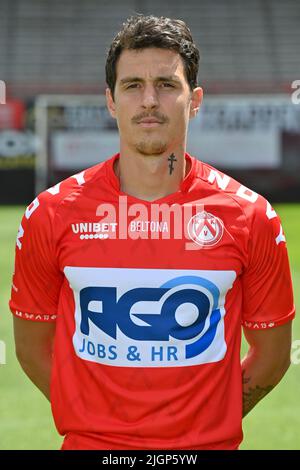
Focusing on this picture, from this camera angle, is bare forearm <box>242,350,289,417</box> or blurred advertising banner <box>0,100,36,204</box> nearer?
bare forearm <box>242,350,289,417</box>

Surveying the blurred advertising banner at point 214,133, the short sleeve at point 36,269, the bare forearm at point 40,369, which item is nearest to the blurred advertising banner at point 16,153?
the blurred advertising banner at point 214,133

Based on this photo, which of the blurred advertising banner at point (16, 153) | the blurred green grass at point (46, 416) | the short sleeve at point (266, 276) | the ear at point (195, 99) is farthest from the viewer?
the blurred advertising banner at point (16, 153)

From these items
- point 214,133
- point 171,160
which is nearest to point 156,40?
point 171,160

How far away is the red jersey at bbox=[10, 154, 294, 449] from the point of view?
271cm

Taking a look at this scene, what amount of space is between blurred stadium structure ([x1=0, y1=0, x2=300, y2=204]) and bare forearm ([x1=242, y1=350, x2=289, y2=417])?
1725 centimetres

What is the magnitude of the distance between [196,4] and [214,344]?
85.3 ft

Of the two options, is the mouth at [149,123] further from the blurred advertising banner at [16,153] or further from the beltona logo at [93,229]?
the blurred advertising banner at [16,153]

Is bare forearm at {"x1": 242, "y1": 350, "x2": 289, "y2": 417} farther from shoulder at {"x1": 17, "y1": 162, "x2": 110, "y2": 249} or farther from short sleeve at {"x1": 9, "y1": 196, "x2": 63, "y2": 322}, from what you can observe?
shoulder at {"x1": 17, "y1": 162, "x2": 110, "y2": 249}

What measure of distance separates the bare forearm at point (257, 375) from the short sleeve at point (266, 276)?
0.58 feet

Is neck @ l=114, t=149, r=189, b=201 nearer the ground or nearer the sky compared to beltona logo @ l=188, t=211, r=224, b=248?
nearer the sky

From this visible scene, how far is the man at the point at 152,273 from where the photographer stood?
2709mm

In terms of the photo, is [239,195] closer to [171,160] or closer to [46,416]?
[171,160]

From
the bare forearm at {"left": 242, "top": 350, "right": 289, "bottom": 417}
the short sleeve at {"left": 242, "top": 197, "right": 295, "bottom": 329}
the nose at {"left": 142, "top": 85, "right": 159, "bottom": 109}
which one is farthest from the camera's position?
the bare forearm at {"left": 242, "top": 350, "right": 289, "bottom": 417}

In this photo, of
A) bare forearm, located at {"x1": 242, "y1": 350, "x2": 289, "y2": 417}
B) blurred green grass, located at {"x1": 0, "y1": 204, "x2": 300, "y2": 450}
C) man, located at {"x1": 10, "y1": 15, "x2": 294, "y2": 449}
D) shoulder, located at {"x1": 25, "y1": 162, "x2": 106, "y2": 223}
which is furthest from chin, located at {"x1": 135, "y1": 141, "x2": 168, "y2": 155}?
blurred green grass, located at {"x1": 0, "y1": 204, "x2": 300, "y2": 450}
